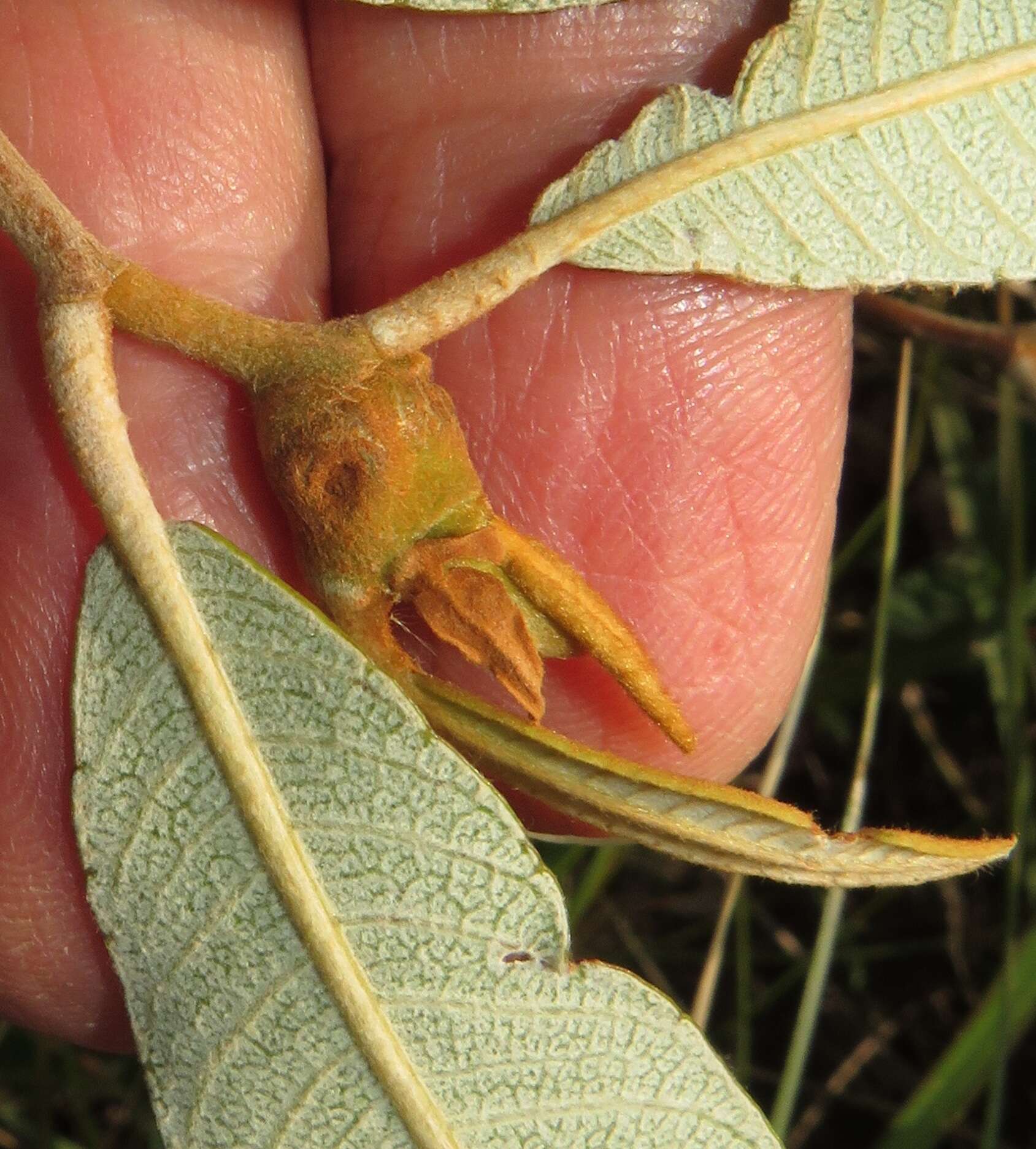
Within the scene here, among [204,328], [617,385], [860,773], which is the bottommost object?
[860,773]

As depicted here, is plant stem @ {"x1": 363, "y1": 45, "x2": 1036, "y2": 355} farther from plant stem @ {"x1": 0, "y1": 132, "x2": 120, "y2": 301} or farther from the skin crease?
plant stem @ {"x1": 0, "y1": 132, "x2": 120, "y2": 301}

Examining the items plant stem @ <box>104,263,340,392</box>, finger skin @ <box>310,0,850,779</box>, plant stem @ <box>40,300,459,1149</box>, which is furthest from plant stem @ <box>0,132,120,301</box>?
finger skin @ <box>310,0,850,779</box>

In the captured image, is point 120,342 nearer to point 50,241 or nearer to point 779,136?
point 50,241

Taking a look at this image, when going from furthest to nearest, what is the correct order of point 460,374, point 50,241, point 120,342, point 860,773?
point 860,773 < point 460,374 < point 120,342 < point 50,241

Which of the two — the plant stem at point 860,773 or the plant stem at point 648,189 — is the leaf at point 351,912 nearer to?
the plant stem at point 648,189

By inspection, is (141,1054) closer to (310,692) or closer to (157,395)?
(310,692)

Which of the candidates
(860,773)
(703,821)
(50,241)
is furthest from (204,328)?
(860,773)

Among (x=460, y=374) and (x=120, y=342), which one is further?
(x=460, y=374)
